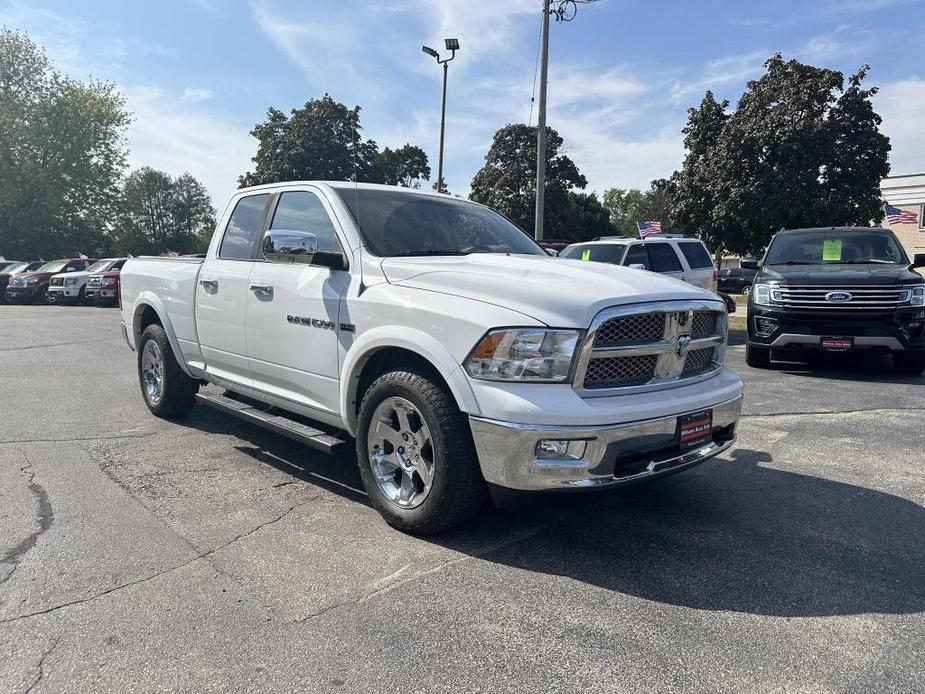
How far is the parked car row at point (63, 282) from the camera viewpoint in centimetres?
2333

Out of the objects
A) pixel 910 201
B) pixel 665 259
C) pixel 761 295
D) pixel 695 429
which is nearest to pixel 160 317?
pixel 695 429

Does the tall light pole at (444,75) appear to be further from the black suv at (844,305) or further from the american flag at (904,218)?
the american flag at (904,218)

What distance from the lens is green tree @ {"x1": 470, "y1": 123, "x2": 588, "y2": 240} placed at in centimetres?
4475

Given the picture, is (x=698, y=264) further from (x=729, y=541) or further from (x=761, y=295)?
(x=729, y=541)

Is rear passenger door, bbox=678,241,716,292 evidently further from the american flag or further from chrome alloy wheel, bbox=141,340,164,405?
the american flag

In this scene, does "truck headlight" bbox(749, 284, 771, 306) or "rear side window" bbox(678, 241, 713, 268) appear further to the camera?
"rear side window" bbox(678, 241, 713, 268)

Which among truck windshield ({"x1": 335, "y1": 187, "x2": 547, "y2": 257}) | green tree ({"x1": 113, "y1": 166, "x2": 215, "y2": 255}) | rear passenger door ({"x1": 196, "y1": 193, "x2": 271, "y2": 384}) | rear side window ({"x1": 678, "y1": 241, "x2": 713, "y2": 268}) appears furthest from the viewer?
green tree ({"x1": 113, "y1": 166, "x2": 215, "y2": 255})

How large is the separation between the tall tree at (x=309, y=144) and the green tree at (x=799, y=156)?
2686 cm

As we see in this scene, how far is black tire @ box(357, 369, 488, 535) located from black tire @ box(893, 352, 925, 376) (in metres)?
7.17

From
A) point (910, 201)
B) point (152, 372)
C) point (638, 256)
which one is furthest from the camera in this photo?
point (910, 201)

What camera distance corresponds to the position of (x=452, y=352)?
3.25 metres

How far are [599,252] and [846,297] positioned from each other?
5.14 meters

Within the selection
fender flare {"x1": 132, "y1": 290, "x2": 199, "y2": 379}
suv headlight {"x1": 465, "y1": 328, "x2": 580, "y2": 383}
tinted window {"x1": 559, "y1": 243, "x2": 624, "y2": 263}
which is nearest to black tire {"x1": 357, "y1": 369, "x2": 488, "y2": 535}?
suv headlight {"x1": 465, "y1": 328, "x2": 580, "y2": 383}

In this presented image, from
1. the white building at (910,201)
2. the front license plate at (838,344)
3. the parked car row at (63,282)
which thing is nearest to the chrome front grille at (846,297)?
the front license plate at (838,344)
